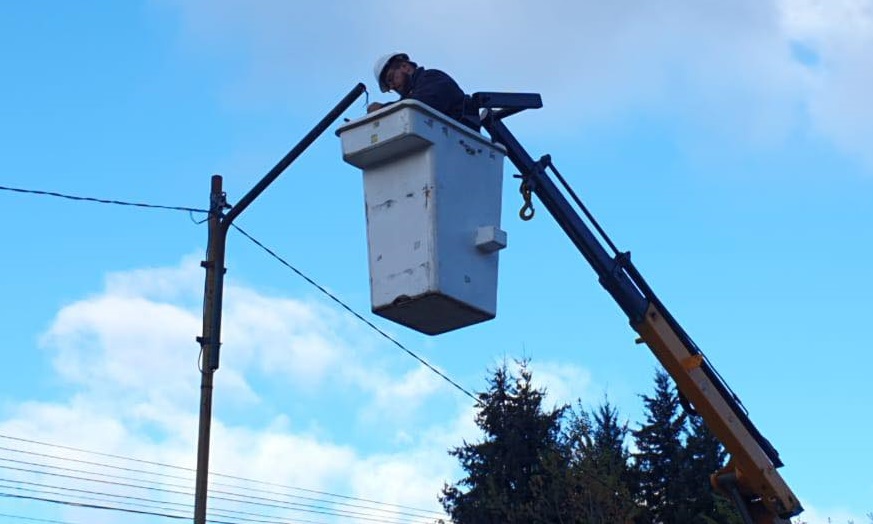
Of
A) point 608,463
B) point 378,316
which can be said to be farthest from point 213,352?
point 608,463

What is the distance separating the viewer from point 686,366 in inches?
453

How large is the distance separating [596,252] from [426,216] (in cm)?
532

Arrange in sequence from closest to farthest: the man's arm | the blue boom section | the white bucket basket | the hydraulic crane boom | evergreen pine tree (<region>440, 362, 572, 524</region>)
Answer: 1. the white bucket basket
2. the man's arm
3. the blue boom section
4. the hydraulic crane boom
5. evergreen pine tree (<region>440, 362, 572, 524</region>)

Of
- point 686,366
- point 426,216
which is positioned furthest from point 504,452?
point 426,216

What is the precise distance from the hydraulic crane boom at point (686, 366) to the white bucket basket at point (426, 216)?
13.5 ft

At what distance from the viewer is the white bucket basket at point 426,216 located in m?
5.76

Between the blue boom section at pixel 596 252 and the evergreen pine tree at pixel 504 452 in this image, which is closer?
the blue boom section at pixel 596 252

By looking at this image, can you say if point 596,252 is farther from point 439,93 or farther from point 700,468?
point 700,468

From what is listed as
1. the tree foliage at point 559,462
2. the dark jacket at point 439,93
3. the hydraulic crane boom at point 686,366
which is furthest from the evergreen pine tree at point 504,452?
the dark jacket at point 439,93

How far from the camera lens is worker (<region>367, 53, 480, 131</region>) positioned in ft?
22.9

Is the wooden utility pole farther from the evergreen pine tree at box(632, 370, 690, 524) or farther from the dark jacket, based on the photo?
the evergreen pine tree at box(632, 370, 690, 524)

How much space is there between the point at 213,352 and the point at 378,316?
5.08 meters

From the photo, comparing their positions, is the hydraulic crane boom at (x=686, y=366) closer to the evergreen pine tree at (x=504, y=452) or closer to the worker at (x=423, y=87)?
the worker at (x=423, y=87)

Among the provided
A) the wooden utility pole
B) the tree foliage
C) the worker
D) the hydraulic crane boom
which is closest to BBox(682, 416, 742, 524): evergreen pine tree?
the tree foliage
